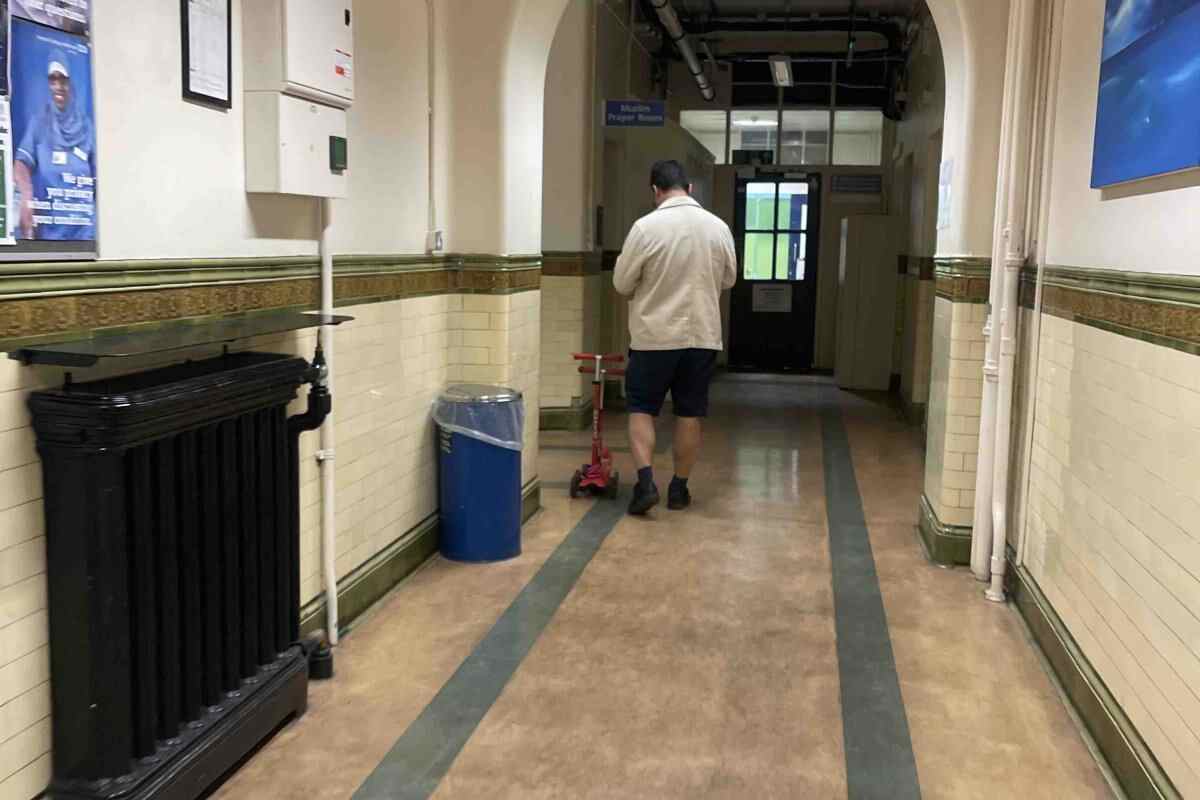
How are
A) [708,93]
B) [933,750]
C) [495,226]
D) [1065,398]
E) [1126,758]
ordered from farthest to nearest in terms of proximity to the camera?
[708,93]
[495,226]
[1065,398]
[933,750]
[1126,758]

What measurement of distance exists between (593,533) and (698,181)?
5.93m

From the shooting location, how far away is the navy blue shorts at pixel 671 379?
538cm

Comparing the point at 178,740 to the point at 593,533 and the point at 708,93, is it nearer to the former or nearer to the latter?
the point at 593,533

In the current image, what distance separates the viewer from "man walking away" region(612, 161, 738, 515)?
5.23 m

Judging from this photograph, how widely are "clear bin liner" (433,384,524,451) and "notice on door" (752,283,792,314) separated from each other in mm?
7885

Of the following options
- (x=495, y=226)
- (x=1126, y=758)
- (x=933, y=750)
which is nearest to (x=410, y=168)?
(x=495, y=226)

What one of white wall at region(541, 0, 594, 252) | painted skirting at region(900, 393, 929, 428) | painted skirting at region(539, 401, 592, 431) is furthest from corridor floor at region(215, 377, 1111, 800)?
painted skirting at region(900, 393, 929, 428)

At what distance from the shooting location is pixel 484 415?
14.4 feet

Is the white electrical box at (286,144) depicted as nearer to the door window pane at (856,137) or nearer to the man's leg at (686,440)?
the man's leg at (686,440)

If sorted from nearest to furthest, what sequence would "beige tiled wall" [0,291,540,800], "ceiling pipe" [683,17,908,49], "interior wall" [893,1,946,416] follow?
"beige tiled wall" [0,291,540,800] → "interior wall" [893,1,946,416] → "ceiling pipe" [683,17,908,49]

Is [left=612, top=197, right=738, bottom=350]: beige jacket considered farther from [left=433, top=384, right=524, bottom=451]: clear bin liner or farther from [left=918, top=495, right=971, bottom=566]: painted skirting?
[left=918, top=495, right=971, bottom=566]: painted skirting

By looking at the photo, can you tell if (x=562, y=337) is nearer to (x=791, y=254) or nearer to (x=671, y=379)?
(x=671, y=379)

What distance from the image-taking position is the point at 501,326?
466cm

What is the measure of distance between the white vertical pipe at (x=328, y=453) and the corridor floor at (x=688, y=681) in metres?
0.20
